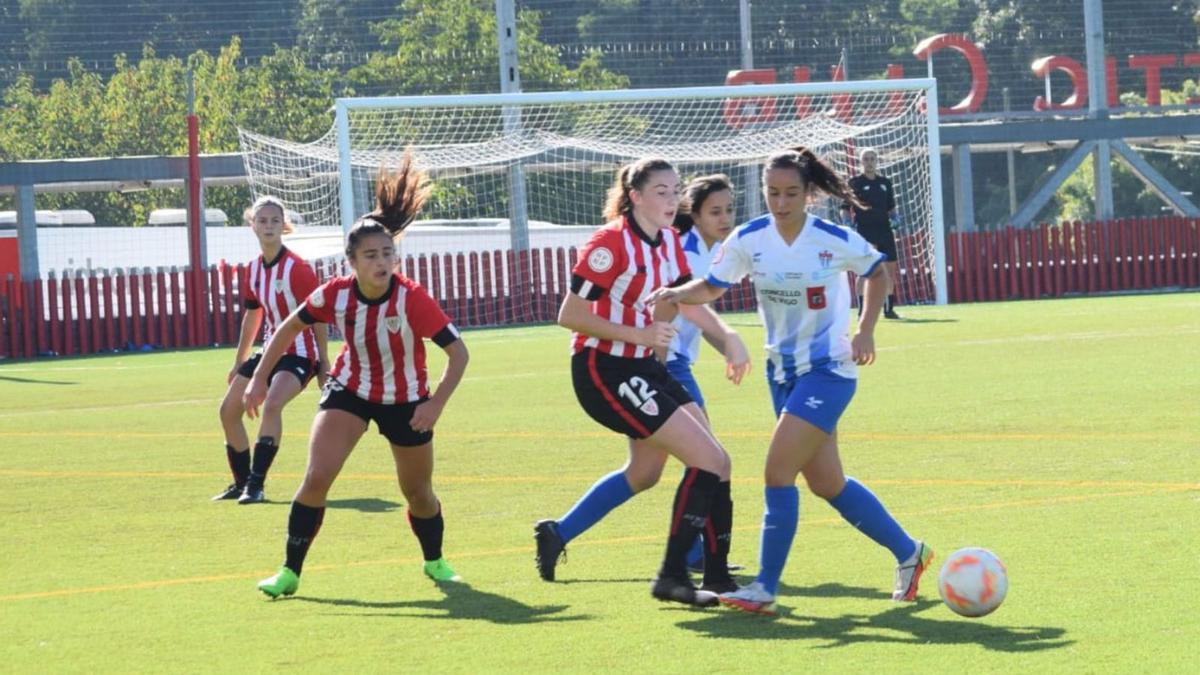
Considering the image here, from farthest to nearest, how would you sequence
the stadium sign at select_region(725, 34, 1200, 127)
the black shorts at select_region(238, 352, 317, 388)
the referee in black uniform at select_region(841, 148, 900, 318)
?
the stadium sign at select_region(725, 34, 1200, 127), the referee in black uniform at select_region(841, 148, 900, 318), the black shorts at select_region(238, 352, 317, 388)

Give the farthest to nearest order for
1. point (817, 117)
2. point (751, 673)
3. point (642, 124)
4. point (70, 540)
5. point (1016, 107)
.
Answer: point (1016, 107), point (642, 124), point (817, 117), point (70, 540), point (751, 673)

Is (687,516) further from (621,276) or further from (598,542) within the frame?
(598,542)

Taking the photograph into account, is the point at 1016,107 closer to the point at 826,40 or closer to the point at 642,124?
the point at 826,40

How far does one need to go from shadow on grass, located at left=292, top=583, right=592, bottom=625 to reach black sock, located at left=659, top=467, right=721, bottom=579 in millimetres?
421

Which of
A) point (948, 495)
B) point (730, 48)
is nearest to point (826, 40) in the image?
point (730, 48)

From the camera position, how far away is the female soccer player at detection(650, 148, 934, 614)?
754 cm

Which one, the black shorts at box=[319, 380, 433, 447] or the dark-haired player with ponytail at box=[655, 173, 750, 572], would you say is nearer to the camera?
the black shorts at box=[319, 380, 433, 447]

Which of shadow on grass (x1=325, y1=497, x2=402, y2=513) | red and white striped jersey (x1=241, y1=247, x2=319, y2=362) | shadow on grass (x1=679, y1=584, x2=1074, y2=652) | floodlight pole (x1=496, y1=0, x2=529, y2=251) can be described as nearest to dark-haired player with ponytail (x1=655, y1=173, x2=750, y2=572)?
shadow on grass (x1=679, y1=584, x2=1074, y2=652)

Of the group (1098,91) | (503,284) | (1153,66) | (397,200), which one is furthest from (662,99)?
(397,200)

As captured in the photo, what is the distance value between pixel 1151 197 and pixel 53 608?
2361 inches

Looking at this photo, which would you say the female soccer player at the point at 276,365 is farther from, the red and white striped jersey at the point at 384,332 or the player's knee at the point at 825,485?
the player's knee at the point at 825,485

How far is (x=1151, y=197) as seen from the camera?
211ft

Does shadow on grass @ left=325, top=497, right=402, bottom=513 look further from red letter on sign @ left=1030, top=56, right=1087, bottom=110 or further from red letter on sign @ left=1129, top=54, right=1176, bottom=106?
red letter on sign @ left=1129, top=54, right=1176, bottom=106

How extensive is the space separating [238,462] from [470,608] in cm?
460
